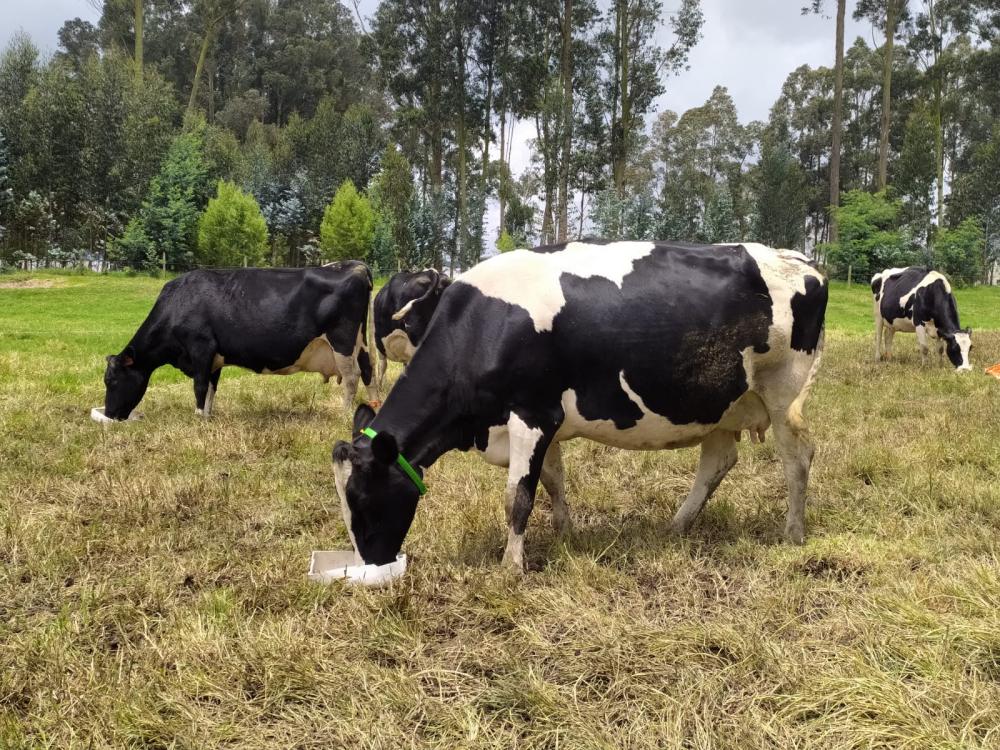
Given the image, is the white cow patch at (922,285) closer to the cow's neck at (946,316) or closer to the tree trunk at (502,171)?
the cow's neck at (946,316)

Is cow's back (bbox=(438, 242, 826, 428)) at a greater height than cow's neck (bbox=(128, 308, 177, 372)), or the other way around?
cow's back (bbox=(438, 242, 826, 428))

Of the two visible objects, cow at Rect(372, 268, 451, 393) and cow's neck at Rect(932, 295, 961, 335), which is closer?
cow at Rect(372, 268, 451, 393)

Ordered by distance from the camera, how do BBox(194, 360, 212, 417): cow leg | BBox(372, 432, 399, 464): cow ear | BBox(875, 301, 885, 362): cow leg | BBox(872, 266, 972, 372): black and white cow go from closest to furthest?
BBox(372, 432, 399, 464): cow ear, BBox(194, 360, 212, 417): cow leg, BBox(872, 266, 972, 372): black and white cow, BBox(875, 301, 885, 362): cow leg

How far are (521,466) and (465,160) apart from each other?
40597 mm

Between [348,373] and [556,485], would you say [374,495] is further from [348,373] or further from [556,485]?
[348,373]

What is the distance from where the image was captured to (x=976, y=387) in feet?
33.3

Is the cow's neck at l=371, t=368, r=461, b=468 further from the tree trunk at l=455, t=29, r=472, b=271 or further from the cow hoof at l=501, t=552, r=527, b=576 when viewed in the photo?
the tree trunk at l=455, t=29, r=472, b=271

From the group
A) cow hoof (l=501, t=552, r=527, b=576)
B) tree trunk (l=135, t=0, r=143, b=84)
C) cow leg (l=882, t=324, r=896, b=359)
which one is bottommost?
cow hoof (l=501, t=552, r=527, b=576)

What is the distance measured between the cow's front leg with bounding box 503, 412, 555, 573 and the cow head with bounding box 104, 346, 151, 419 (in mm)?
5939

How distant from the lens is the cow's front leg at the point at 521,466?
417 cm

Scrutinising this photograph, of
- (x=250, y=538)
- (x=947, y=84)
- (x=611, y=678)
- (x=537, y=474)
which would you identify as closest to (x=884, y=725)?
(x=611, y=678)

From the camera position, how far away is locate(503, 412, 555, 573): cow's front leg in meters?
4.17

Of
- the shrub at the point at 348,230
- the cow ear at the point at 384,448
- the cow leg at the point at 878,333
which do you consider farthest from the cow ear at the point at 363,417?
the shrub at the point at 348,230

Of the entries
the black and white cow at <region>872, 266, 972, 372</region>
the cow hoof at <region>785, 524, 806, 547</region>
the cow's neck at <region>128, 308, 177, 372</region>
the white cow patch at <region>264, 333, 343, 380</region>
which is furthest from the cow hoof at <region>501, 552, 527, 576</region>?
the black and white cow at <region>872, 266, 972, 372</region>
